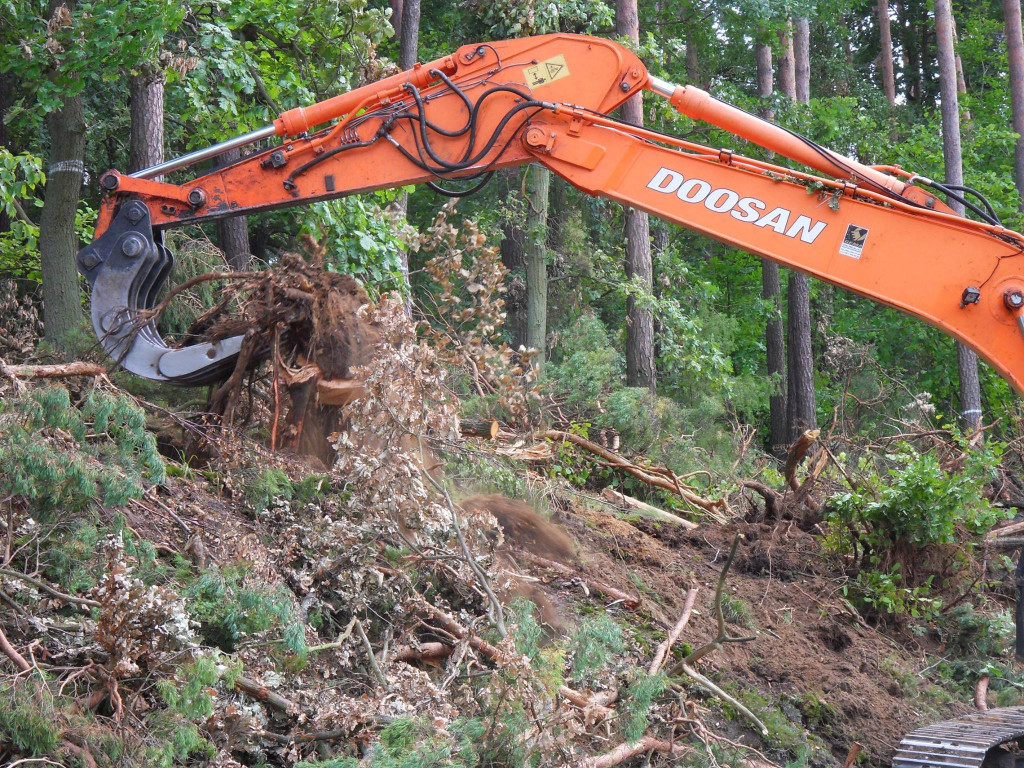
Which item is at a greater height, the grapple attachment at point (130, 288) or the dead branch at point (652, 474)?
the grapple attachment at point (130, 288)

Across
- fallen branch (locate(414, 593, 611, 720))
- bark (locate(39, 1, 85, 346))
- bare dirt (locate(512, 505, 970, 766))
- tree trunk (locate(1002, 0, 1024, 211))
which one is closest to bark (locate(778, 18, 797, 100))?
tree trunk (locate(1002, 0, 1024, 211))

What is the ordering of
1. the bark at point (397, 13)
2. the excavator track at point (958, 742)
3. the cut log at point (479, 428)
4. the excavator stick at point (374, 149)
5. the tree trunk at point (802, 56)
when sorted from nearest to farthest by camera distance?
the excavator track at point (958, 742), the excavator stick at point (374, 149), the cut log at point (479, 428), the bark at point (397, 13), the tree trunk at point (802, 56)

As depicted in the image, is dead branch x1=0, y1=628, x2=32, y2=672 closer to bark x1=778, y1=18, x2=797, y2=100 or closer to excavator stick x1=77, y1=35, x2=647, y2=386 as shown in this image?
excavator stick x1=77, y1=35, x2=647, y2=386

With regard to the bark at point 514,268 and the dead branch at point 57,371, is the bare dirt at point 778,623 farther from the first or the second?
the bark at point 514,268

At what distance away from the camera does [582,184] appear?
5.85 metres

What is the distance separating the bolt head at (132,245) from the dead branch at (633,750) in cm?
374

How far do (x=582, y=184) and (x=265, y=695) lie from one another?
316 cm

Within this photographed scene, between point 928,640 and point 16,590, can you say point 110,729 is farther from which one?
point 928,640

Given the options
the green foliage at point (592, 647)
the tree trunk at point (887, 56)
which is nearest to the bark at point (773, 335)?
the tree trunk at point (887, 56)

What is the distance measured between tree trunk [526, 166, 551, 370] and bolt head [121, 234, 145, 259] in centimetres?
929

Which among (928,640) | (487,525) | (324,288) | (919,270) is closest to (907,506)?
(928,640)

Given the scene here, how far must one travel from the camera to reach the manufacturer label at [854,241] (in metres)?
5.49

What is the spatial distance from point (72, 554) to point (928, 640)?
5696 millimetres

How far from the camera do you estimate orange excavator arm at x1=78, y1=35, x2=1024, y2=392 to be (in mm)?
5441
